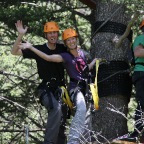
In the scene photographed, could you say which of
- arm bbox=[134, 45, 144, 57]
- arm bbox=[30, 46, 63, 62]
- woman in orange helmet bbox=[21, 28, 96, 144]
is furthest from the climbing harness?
arm bbox=[134, 45, 144, 57]

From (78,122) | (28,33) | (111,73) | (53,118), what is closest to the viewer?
(78,122)

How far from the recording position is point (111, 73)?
7496 mm

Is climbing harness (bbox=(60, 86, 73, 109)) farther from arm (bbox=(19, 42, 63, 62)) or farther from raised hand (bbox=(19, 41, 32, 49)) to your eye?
raised hand (bbox=(19, 41, 32, 49))

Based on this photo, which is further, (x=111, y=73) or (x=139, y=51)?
(x=111, y=73)

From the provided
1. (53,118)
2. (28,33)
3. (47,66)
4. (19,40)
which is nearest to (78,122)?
(53,118)

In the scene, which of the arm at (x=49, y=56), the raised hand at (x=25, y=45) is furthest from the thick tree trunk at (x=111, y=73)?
the raised hand at (x=25, y=45)

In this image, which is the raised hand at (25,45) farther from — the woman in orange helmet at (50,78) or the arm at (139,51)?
the arm at (139,51)

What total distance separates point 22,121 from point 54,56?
3411mm

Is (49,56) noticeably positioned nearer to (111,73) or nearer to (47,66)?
(47,66)

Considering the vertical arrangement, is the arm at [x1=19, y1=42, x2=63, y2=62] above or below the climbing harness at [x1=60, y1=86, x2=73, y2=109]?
above

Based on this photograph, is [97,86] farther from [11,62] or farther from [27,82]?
[11,62]

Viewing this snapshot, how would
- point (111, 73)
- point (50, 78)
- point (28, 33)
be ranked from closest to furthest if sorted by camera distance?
point (50, 78) → point (111, 73) → point (28, 33)

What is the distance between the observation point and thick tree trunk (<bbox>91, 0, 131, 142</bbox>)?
7363 mm

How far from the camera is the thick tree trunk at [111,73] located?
290 inches
